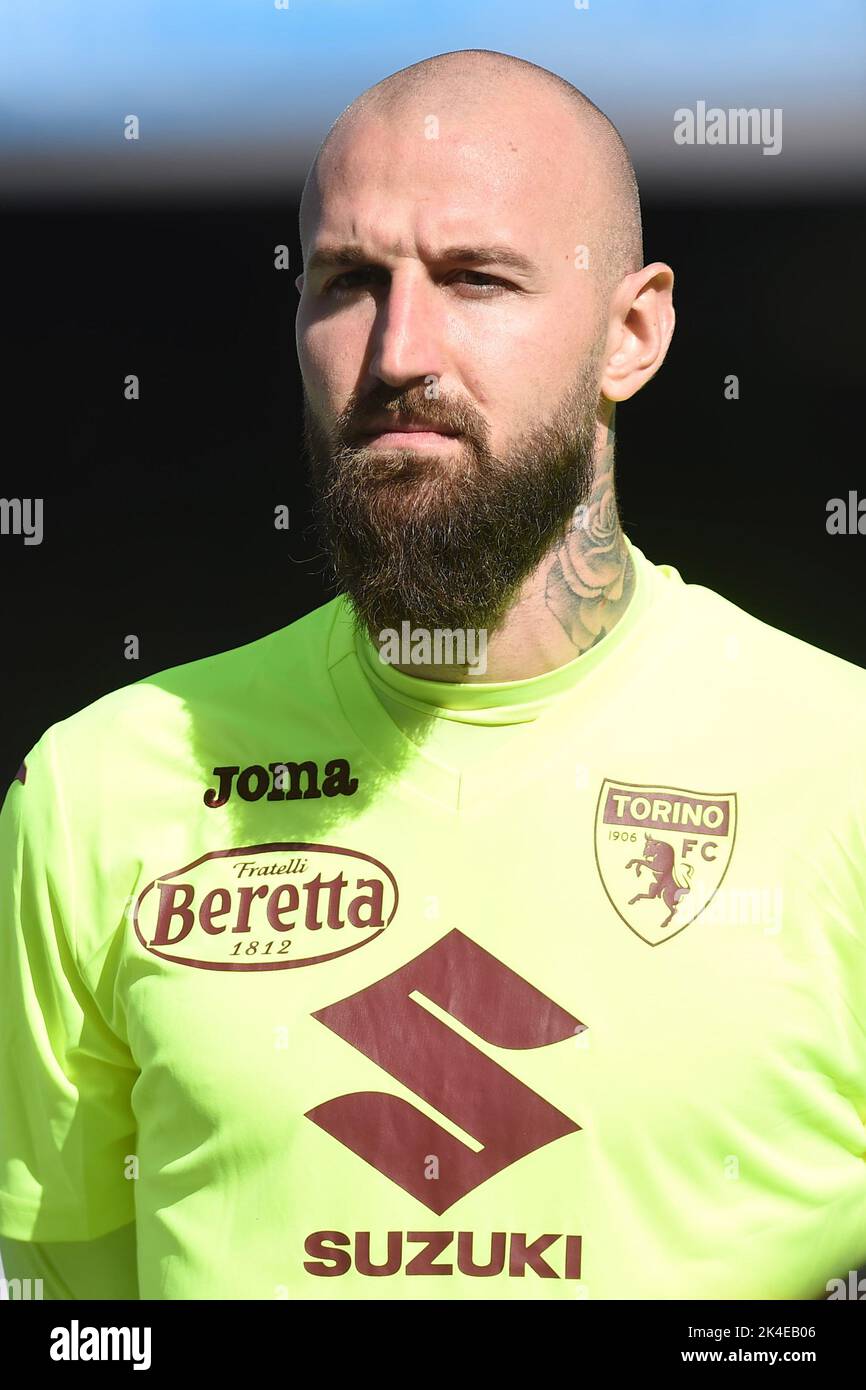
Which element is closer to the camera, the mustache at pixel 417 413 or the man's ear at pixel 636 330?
the mustache at pixel 417 413

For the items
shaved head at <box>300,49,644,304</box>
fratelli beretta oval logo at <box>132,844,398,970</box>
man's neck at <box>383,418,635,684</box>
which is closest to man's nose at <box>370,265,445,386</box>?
shaved head at <box>300,49,644,304</box>

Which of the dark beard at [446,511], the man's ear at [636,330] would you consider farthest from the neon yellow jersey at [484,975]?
the man's ear at [636,330]

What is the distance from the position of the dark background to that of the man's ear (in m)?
1.74

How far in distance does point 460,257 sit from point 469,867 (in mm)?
883

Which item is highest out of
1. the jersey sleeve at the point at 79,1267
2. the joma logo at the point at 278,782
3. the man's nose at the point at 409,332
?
the man's nose at the point at 409,332

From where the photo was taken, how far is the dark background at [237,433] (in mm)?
4211

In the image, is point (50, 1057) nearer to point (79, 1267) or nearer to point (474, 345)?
point (79, 1267)

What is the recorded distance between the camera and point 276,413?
4625mm

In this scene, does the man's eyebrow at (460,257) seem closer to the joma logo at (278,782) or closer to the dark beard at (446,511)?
the dark beard at (446,511)

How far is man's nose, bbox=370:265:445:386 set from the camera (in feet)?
7.19

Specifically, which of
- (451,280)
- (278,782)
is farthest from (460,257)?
(278,782)

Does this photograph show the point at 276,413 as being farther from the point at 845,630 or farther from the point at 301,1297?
the point at 301,1297

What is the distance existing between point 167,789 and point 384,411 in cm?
68

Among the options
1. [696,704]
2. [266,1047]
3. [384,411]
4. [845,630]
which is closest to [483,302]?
[384,411]
